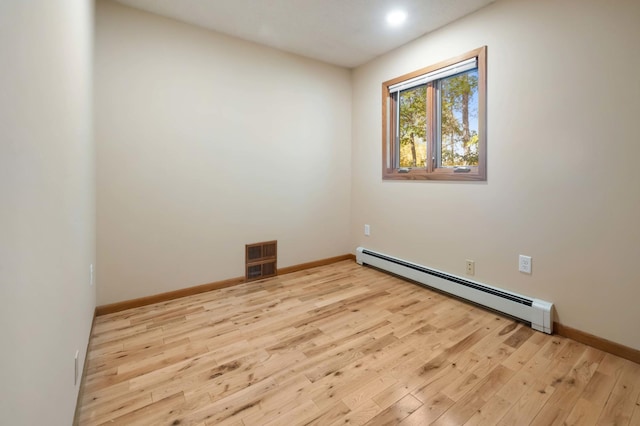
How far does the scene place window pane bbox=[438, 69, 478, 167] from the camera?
258cm

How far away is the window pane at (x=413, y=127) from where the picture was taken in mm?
3018

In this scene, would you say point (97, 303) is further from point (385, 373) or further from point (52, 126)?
point (385, 373)

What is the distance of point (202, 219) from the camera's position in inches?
108

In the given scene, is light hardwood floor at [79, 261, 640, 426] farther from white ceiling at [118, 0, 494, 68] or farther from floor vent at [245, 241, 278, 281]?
white ceiling at [118, 0, 494, 68]

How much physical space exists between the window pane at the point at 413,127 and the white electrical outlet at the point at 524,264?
1.23 m

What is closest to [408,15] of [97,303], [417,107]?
[417,107]

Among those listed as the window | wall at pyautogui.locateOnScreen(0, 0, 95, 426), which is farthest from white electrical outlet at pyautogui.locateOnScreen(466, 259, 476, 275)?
wall at pyautogui.locateOnScreen(0, 0, 95, 426)

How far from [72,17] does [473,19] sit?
2.73 meters

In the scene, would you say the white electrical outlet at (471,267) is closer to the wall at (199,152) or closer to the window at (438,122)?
the window at (438,122)

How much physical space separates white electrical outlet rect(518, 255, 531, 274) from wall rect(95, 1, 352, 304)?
2.02m

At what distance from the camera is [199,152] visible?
2697 millimetres

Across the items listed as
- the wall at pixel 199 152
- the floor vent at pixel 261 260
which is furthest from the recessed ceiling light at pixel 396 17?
the floor vent at pixel 261 260

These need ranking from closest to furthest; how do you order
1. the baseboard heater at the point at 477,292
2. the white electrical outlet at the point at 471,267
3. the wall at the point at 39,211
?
the wall at the point at 39,211, the baseboard heater at the point at 477,292, the white electrical outlet at the point at 471,267

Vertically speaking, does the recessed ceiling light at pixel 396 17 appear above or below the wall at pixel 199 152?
above
